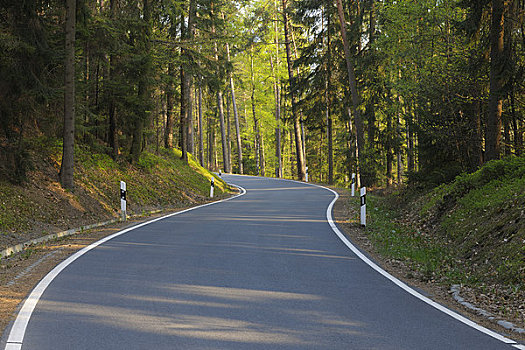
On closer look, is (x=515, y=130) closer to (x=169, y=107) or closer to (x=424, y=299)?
(x=424, y=299)

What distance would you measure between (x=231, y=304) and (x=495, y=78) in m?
10.8

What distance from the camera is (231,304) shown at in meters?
5.96

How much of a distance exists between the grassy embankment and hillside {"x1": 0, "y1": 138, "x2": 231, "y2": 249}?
26.8ft

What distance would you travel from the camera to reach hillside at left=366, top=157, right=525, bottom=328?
7041 millimetres

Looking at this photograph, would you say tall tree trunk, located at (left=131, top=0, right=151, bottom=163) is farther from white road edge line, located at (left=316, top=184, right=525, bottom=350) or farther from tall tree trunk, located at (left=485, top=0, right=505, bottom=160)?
tall tree trunk, located at (left=485, top=0, right=505, bottom=160)

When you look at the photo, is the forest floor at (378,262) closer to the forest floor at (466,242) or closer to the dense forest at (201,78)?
the forest floor at (466,242)

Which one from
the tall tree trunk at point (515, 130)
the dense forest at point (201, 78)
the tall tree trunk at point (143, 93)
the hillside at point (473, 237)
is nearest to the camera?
the hillside at point (473, 237)

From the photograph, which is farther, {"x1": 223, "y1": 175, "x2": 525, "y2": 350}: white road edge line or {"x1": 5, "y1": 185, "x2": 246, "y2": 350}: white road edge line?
{"x1": 223, "y1": 175, "x2": 525, "y2": 350}: white road edge line

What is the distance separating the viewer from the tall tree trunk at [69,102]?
46.3 ft

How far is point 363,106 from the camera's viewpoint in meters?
28.0

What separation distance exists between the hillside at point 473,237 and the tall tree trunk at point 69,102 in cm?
918

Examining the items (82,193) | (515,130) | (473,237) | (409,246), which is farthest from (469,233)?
(82,193)

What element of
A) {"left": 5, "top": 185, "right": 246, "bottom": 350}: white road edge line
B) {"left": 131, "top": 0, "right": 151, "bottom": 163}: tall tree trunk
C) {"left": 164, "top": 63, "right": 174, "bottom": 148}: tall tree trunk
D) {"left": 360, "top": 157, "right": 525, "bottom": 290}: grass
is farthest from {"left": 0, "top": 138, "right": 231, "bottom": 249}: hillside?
{"left": 360, "top": 157, "right": 525, "bottom": 290}: grass

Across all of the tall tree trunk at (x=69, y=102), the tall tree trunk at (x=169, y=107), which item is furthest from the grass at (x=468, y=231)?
the tall tree trunk at (x=169, y=107)
